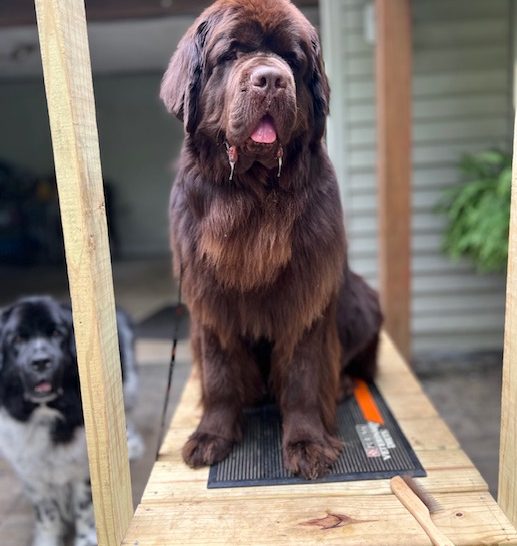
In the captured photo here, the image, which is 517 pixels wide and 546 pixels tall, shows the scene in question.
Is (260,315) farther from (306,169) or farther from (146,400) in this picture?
(146,400)

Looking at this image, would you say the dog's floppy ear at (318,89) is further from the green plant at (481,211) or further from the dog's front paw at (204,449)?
the green plant at (481,211)

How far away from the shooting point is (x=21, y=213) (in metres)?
8.46

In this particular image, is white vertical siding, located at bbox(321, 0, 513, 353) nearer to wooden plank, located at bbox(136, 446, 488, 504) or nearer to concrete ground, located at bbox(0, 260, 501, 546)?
concrete ground, located at bbox(0, 260, 501, 546)

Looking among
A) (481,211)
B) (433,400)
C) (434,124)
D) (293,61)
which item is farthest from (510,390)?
(434,124)

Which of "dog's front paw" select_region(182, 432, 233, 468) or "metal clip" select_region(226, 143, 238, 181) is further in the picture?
"dog's front paw" select_region(182, 432, 233, 468)

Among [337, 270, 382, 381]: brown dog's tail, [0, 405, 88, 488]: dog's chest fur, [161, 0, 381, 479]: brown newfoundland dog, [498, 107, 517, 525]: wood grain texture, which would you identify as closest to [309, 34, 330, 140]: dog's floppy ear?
[161, 0, 381, 479]: brown newfoundland dog

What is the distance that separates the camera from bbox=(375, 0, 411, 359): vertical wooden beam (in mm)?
2998

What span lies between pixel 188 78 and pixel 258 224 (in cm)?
41

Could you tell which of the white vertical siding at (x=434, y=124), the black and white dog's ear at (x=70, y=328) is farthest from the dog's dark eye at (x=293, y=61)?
the white vertical siding at (x=434, y=124)

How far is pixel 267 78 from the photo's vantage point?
1194mm

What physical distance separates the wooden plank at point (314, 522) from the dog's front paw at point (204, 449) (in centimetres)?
18

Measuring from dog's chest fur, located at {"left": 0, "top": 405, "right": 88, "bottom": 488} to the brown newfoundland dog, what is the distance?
58 centimetres

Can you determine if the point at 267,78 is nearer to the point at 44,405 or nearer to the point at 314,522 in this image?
the point at 314,522

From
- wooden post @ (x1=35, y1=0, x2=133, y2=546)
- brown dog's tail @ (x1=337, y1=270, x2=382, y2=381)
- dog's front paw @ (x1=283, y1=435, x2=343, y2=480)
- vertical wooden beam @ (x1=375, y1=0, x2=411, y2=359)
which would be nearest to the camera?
wooden post @ (x1=35, y1=0, x2=133, y2=546)
